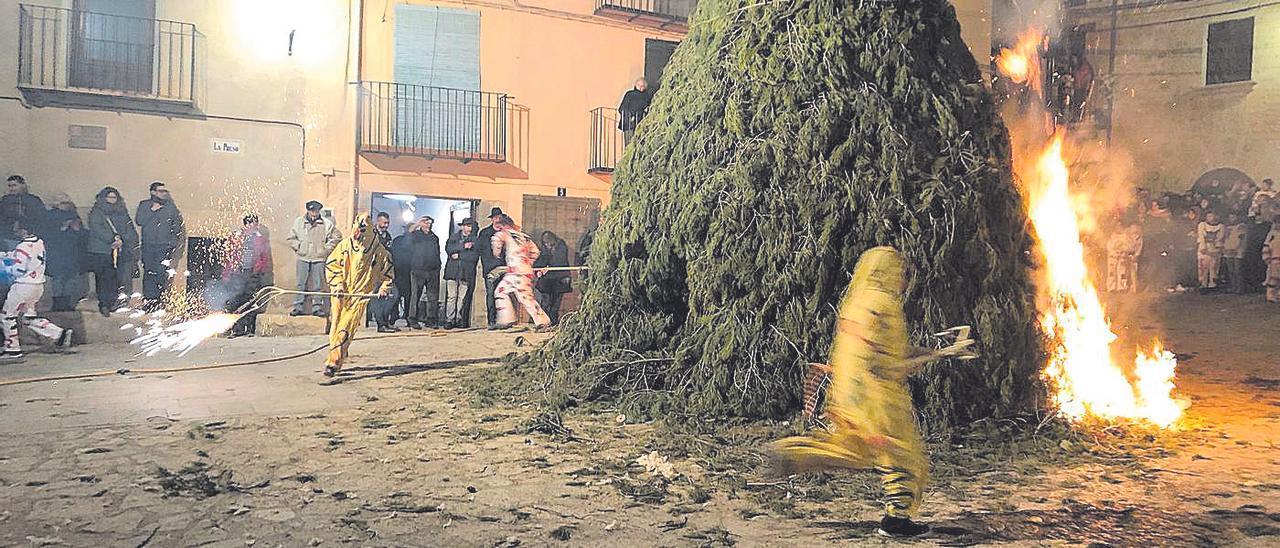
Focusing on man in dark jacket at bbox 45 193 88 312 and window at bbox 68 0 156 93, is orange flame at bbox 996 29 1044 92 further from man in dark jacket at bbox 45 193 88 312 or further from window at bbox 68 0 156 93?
man in dark jacket at bbox 45 193 88 312

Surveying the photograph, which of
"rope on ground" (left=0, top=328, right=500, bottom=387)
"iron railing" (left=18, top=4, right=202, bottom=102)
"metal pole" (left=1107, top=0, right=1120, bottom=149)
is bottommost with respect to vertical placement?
"rope on ground" (left=0, top=328, right=500, bottom=387)

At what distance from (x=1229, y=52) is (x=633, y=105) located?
52.2 feet

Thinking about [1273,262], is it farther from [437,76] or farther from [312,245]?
[312,245]

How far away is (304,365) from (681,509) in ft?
23.2

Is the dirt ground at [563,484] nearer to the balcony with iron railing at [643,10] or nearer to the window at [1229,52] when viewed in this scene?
the balcony with iron railing at [643,10]

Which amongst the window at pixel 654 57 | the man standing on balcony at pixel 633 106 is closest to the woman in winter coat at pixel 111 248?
the man standing on balcony at pixel 633 106

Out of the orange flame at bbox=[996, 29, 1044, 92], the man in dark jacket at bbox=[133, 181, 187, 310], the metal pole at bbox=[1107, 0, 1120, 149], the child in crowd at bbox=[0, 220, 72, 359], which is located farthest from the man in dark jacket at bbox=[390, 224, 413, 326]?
the metal pole at bbox=[1107, 0, 1120, 149]

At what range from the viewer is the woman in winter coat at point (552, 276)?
1455 cm

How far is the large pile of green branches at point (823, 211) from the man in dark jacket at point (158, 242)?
8566mm

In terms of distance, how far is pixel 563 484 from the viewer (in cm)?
581

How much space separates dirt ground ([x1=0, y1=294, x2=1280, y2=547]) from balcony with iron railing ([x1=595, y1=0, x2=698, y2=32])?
312 inches

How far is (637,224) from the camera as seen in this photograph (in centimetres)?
801

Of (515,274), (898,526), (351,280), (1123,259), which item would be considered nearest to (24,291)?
(351,280)

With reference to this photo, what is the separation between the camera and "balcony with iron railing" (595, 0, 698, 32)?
14391 mm
